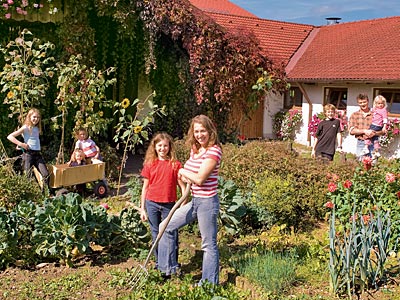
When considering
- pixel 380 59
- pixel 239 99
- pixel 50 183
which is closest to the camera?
pixel 50 183

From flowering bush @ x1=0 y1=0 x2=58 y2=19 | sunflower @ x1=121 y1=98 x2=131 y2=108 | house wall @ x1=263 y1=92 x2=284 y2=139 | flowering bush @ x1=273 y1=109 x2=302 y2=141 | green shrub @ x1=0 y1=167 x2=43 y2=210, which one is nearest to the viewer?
green shrub @ x1=0 y1=167 x2=43 y2=210

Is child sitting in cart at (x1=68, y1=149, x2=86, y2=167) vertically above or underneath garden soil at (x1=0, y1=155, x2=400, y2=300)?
above

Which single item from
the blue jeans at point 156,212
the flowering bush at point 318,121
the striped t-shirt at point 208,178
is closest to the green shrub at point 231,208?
the blue jeans at point 156,212

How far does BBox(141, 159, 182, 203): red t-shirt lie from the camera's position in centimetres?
477

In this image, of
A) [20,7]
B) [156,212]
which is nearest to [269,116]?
[20,7]

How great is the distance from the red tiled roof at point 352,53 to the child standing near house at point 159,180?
1054 centimetres

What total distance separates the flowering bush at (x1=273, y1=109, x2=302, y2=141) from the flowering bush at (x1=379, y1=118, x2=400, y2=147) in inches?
159

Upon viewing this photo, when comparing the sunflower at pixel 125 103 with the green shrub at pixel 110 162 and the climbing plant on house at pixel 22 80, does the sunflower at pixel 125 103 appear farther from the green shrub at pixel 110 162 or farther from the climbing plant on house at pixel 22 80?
the green shrub at pixel 110 162

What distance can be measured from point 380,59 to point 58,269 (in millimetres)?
13198

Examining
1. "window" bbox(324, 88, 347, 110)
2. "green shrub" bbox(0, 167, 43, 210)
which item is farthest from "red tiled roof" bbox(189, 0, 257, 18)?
"green shrub" bbox(0, 167, 43, 210)

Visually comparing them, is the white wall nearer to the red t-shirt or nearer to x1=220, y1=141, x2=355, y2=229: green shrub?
x1=220, y1=141, x2=355, y2=229: green shrub

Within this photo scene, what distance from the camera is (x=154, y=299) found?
396 cm

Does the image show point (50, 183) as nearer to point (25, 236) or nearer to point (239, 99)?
point (25, 236)

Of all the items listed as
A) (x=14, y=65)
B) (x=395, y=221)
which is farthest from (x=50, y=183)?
(x=395, y=221)
